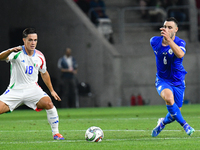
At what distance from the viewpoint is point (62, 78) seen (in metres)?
19.6

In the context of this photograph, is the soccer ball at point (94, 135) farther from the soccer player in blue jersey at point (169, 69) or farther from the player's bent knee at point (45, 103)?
Answer: the soccer player in blue jersey at point (169, 69)

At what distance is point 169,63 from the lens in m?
8.43

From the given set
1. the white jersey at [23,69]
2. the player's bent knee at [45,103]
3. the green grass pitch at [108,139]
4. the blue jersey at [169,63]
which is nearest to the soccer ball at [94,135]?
the green grass pitch at [108,139]

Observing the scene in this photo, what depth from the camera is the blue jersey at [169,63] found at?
27.4 ft

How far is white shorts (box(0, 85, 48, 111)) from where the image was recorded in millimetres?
8211

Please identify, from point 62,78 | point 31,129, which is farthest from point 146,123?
point 62,78

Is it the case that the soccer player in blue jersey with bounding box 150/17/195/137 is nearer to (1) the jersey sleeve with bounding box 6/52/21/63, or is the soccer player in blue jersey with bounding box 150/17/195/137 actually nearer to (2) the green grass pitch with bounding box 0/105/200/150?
(2) the green grass pitch with bounding box 0/105/200/150

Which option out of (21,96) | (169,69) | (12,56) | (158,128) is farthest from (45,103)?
(169,69)

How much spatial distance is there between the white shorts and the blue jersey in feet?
7.16

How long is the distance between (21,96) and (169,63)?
8.78 feet

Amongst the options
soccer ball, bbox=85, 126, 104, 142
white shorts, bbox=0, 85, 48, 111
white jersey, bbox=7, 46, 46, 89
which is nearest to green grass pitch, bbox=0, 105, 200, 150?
soccer ball, bbox=85, 126, 104, 142

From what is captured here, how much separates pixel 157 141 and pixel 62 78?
12.2m

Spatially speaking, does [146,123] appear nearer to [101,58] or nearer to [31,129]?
[31,129]

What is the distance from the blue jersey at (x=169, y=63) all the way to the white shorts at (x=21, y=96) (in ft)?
7.16
